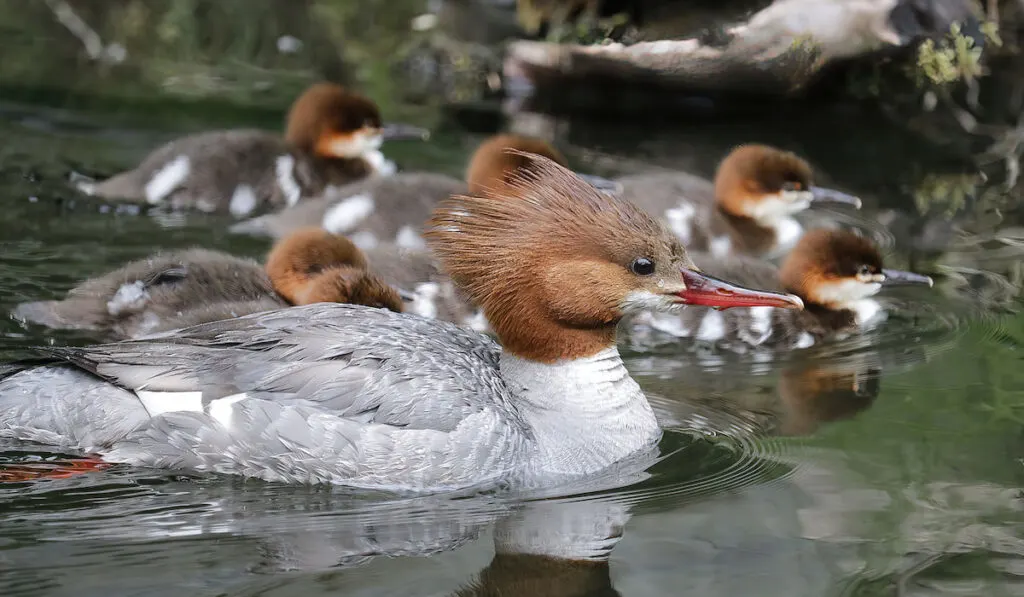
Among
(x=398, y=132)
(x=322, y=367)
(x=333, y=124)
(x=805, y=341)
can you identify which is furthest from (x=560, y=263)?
(x=398, y=132)

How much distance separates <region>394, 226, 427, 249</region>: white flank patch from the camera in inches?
239

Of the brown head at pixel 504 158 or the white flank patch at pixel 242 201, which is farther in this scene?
the white flank patch at pixel 242 201

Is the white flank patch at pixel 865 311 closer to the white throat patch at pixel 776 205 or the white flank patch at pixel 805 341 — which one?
the white flank patch at pixel 805 341

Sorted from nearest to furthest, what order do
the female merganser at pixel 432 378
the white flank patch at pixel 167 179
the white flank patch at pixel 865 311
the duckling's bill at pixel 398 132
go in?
the female merganser at pixel 432 378
the white flank patch at pixel 865 311
the white flank patch at pixel 167 179
the duckling's bill at pixel 398 132

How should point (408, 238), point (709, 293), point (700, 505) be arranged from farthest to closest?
point (408, 238)
point (709, 293)
point (700, 505)

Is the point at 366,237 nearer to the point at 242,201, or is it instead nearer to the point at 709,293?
the point at 242,201

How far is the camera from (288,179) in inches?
264

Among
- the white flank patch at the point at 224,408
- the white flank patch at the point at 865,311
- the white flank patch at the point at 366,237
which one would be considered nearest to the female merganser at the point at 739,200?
the white flank patch at the point at 865,311

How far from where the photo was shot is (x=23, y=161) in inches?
275

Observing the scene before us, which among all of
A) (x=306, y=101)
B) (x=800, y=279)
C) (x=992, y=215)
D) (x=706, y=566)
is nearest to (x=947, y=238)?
(x=992, y=215)

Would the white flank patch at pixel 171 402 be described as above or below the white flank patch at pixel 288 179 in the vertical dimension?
below

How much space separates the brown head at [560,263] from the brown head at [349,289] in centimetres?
77

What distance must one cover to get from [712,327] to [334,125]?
2.38 m

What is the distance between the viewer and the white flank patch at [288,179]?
6684mm
